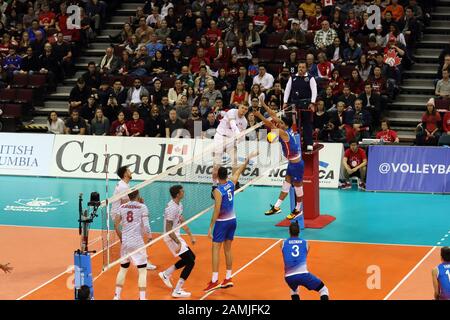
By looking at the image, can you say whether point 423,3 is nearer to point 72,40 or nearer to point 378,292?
point 72,40

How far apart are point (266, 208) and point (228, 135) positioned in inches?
146

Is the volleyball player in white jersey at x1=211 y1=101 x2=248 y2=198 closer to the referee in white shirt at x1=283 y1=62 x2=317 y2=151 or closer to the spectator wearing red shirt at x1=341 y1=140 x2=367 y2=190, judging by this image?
the referee in white shirt at x1=283 y1=62 x2=317 y2=151

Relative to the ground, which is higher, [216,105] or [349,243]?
[216,105]

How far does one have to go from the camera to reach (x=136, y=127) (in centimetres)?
3044

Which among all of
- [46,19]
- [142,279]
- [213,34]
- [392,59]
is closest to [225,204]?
[142,279]

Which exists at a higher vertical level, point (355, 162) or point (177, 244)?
point (177, 244)

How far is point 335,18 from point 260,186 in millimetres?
7271

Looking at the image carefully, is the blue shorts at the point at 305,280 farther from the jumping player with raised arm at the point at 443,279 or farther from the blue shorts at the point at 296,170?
the blue shorts at the point at 296,170

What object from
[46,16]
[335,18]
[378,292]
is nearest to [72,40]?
[46,16]

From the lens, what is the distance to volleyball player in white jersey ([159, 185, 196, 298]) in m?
17.1

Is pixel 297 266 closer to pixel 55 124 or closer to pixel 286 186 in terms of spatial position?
pixel 286 186

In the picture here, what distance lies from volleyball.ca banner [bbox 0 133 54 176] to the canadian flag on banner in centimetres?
398
